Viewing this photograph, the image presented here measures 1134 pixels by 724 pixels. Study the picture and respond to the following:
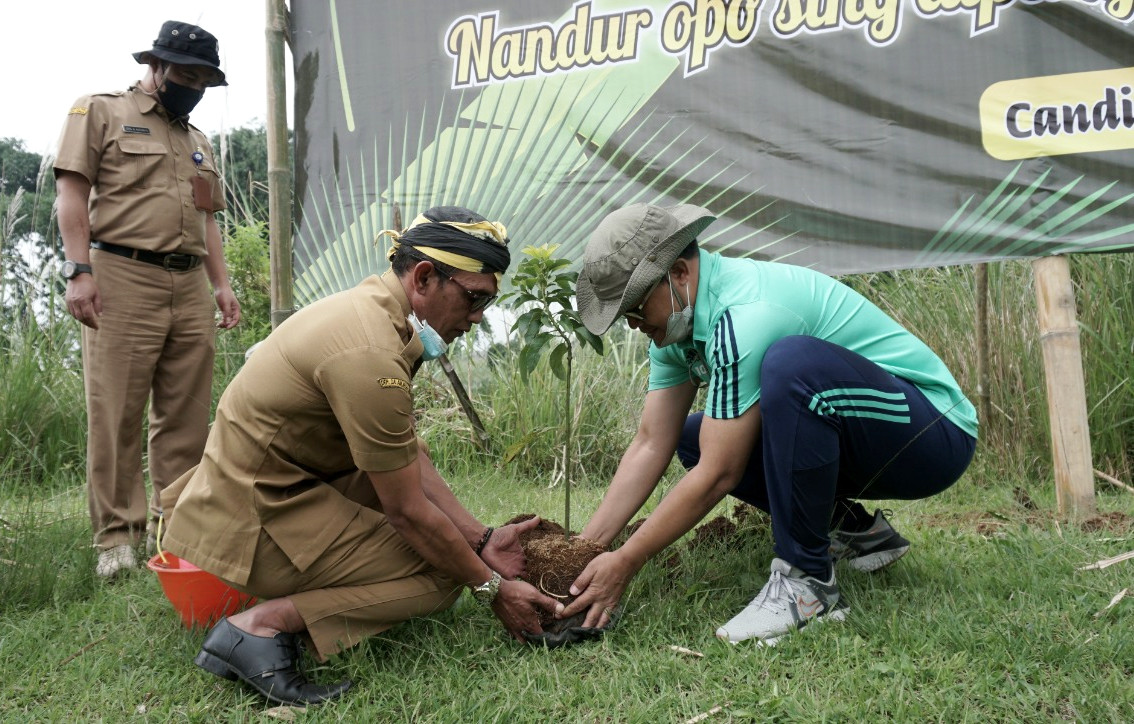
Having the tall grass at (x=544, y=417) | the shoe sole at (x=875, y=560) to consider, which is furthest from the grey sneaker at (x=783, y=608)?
the tall grass at (x=544, y=417)

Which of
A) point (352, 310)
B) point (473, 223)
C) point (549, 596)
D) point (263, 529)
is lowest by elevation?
point (549, 596)

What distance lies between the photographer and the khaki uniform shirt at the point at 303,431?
88.8 inches

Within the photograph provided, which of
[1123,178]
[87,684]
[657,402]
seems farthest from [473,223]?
[1123,178]

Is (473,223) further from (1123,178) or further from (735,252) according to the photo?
(1123,178)

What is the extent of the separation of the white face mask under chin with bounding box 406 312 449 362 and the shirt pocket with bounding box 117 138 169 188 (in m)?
1.91

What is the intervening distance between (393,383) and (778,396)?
1022 mm

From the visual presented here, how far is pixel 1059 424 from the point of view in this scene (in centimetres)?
361

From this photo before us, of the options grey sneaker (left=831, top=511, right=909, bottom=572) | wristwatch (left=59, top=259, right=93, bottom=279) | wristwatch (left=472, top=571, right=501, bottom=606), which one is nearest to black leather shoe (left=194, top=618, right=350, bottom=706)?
wristwatch (left=472, top=571, right=501, bottom=606)

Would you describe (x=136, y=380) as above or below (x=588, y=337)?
below

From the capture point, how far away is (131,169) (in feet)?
12.1

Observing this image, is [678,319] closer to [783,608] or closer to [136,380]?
[783,608]

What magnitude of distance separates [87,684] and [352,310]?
1.31 meters

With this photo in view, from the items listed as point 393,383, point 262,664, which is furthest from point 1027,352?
point 262,664

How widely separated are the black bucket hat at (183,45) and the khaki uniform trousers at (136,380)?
0.85 m
